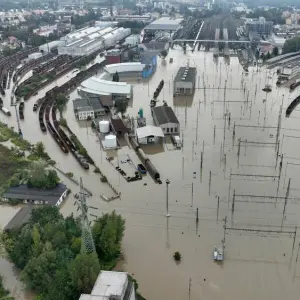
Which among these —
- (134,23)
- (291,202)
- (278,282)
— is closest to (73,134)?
(291,202)

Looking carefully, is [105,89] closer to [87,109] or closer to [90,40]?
[87,109]

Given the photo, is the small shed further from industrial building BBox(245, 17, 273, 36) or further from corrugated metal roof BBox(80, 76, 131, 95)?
industrial building BBox(245, 17, 273, 36)

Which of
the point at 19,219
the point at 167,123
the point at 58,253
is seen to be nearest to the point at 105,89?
the point at 167,123

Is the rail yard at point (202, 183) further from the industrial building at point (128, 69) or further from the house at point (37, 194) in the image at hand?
the industrial building at point (128, 69)

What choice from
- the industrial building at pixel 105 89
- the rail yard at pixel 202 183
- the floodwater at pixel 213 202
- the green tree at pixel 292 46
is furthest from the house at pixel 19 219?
the green tree at pixel 292 46

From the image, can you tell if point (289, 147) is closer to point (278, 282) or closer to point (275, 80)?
point (278, 282)

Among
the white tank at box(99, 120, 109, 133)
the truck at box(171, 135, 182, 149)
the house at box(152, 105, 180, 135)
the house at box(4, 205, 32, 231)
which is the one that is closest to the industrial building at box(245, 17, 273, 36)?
the house at box(152, 105, 180, 135)

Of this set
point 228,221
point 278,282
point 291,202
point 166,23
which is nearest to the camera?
point 278,282

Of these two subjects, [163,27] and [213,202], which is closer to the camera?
[213,202]
